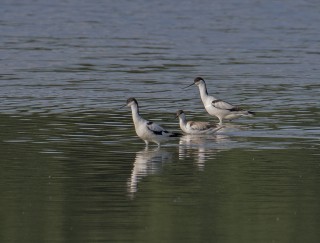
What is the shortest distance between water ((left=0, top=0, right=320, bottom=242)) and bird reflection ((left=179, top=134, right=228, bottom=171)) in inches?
1.3

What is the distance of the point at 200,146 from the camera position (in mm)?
21031

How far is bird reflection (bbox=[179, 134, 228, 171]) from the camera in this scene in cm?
1953

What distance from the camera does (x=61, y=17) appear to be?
165ft

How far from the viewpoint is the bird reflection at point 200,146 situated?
64.1 ft

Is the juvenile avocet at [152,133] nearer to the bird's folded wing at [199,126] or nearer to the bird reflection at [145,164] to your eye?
the bird reflection at [145,164]

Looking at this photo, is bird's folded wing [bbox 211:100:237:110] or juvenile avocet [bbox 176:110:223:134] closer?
juvenile avocet [bbox 176:110:223:134]

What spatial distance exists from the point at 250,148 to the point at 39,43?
2057 cm

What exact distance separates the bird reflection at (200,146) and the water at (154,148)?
1.3 inches

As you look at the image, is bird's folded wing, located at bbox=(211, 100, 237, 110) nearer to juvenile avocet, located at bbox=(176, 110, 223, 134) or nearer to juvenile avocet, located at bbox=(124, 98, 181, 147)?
juvenile avocet, located at bbox=(176, 110, 223, 134)

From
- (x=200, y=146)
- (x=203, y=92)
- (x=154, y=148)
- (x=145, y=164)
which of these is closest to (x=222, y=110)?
(x=203, y=92)

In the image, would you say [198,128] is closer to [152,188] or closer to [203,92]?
[203,92]

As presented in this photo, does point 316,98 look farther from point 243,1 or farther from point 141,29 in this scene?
point 243,1

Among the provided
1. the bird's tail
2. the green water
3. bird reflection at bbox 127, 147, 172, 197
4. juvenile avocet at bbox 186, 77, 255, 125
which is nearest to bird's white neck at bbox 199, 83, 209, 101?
juvenile avocet at bbox 186, 77, 255, 125

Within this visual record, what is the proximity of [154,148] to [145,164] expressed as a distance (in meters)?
2.18
